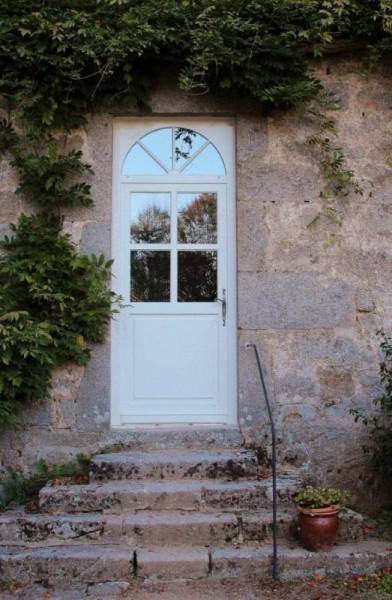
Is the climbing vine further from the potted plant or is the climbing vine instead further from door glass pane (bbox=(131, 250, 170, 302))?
the potted plant

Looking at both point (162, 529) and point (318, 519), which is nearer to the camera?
point (318, 519)

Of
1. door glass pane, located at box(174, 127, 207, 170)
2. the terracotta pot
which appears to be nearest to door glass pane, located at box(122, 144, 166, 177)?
door glass pane, located at box(174, 127, 207, 170)

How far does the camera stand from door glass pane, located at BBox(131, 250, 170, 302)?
4.89 metres

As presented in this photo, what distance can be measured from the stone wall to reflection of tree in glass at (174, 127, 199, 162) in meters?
0.19

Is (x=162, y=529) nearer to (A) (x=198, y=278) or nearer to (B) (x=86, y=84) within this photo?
(A) (x=198, y=278)

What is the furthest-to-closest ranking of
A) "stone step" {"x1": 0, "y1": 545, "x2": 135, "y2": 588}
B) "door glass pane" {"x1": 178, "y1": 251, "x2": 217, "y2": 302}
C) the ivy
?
"door glass pane" {"x1": 178, "y1": 251, "x2": 217, "y2": 302} → the ivy → "stone step" {"x1": 0, "y1": 545, "x2": 135, "y2": 588}

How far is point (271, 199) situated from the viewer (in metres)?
4.81

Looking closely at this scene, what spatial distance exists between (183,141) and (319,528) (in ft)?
10.2

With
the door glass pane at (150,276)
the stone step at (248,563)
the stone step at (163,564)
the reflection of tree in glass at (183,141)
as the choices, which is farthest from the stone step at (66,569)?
the reflection of tree in glass at (183,141)

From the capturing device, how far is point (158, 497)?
4.03m

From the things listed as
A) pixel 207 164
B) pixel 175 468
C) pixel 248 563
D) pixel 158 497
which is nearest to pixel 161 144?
pixel 207 164

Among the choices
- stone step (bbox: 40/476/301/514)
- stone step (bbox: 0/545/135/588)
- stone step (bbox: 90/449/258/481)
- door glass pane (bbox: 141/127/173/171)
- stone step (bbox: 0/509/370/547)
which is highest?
door glass pane (bbox: 141/127/173/171)

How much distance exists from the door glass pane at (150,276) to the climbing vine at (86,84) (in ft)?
0.98

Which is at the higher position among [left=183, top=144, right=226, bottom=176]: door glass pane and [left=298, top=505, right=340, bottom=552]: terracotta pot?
[left=183, top=144, right=226, bottom=176]: door glass pane
